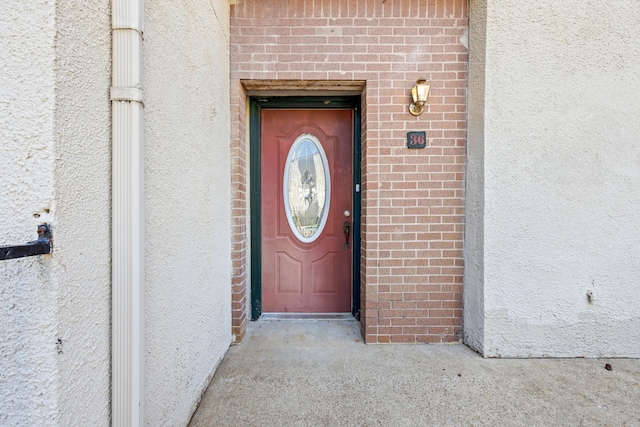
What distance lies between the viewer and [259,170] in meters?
3.20

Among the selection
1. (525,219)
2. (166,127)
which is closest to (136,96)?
(166,127)

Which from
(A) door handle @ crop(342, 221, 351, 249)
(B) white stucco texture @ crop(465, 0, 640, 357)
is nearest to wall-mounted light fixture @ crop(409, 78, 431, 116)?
(B) white stucco texture @ crop(465, 0, 640, 357)

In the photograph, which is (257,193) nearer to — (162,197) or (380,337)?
(162,197)

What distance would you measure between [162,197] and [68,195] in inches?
23.2

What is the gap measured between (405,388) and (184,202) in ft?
6.58

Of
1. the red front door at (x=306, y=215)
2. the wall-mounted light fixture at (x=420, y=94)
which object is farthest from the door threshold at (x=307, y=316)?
the wall-mounted light fixture at (x=420, y=94)

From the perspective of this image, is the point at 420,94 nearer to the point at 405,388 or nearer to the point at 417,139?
the point at 417,139

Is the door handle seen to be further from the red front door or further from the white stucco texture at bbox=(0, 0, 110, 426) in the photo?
the white stucco texture at bbox=(0, 0, 110, 426)

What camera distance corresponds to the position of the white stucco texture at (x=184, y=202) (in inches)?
58.1

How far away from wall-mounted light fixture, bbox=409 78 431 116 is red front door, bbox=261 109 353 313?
0.81 metres

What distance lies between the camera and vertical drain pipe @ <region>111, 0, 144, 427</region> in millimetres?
1179

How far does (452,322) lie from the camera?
2748 millimetres

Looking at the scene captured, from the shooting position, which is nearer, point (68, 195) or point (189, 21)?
point (68, 195)

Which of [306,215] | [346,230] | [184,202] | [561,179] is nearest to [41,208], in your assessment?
[184,202]
